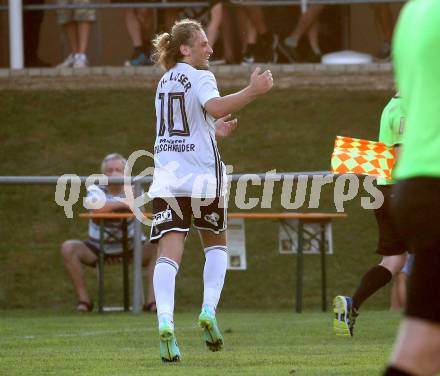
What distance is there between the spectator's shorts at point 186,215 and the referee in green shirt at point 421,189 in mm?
3676

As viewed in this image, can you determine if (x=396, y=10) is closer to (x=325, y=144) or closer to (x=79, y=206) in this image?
(x=325, y=144)

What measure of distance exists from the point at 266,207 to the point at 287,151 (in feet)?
5.83

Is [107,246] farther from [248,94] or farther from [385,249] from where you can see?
[248,94]

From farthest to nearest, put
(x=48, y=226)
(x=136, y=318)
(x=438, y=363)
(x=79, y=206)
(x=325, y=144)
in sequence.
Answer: (x=325, y=144) → (x=48, y=226) → (x=79, y=206) → (x=136, y=318) → (x=438, y=363)

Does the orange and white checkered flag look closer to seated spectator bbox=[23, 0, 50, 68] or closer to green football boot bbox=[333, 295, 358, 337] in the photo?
green football boot bbox=[333, 295, 358, 337]

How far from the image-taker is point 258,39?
18.8 m

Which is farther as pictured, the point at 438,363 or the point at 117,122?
the point at 117,122

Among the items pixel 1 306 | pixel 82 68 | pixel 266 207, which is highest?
pixel 82 68

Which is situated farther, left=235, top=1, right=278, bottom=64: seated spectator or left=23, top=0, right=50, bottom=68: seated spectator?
left=23, top=0, right=50, bottom=68: seated spectator

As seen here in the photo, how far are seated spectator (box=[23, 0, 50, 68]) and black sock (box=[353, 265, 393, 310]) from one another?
35.5 feet

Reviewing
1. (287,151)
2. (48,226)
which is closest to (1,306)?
(48,226)

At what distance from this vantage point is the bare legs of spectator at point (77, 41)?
18.3 m

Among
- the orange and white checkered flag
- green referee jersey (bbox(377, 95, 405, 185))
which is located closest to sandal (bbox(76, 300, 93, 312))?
the orange and white checkered flag

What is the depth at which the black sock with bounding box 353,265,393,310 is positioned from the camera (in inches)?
377
